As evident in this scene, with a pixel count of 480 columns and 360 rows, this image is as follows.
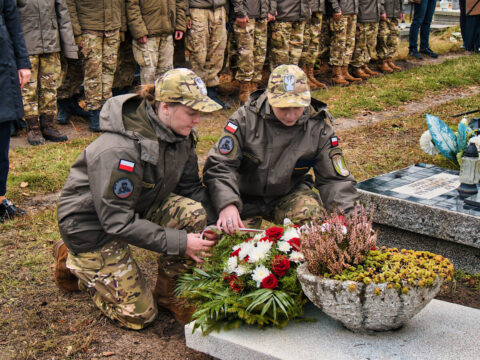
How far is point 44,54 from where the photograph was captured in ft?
21.8

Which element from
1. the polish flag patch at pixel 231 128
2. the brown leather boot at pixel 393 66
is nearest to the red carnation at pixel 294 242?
the polish flag patch at pixel 231 128

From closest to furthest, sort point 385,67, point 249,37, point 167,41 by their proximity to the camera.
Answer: point 167,41, point 249,37, point 385,67

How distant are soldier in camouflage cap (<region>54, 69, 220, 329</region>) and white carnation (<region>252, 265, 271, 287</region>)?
0.46 meters

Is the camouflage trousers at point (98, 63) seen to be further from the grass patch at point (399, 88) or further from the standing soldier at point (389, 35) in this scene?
the standing soldier at point (389, 35)

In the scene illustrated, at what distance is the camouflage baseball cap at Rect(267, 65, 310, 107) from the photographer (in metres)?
3.46

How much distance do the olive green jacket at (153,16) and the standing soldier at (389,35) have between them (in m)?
5.23

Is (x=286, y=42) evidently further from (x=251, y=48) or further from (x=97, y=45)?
(x=97, y=45)

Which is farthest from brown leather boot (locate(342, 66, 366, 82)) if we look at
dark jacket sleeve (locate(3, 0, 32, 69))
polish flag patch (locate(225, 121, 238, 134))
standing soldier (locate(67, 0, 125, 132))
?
polish flag patch (locate(225, 121, 238, 134))

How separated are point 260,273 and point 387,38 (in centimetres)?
999

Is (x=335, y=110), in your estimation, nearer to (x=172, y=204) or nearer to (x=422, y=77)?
(x=422, y=77)

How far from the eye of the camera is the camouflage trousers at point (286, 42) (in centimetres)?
932

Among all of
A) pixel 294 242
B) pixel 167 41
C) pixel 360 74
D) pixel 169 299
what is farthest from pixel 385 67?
pixel 294 242

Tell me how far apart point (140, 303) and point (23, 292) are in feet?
3.02

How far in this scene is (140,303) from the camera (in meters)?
3.36
